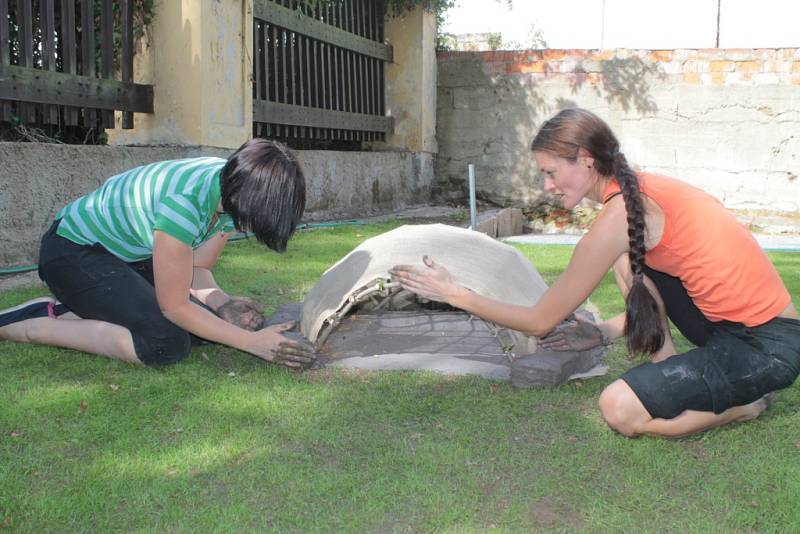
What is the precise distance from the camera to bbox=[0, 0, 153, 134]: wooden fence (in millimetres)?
5188

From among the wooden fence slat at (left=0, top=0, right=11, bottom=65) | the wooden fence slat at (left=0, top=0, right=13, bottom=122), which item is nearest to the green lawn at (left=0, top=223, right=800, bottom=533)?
the wooden fence slat at (left=0, top=0, right=13, bottom=122)

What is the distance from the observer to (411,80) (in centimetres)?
1031

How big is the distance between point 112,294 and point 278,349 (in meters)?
0.74

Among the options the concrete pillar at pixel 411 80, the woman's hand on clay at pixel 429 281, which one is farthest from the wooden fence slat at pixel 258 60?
the woman's hand on clay at pixel 429 281

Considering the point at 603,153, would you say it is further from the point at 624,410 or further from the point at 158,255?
the point at 158,255

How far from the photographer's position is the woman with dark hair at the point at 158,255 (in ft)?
9.61

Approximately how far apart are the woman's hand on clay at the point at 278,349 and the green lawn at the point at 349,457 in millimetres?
82

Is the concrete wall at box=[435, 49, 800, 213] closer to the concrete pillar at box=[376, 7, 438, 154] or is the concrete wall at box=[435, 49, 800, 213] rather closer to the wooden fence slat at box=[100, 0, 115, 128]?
the concrete pillar at box=[376, 7, 438, 154]

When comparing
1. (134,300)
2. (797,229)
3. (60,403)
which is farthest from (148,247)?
(797,229)

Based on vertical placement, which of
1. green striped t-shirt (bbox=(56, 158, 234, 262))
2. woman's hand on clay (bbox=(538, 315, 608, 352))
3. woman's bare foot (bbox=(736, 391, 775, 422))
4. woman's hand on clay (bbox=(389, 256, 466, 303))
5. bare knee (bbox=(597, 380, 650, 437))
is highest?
green striped t-shirt (bbox=(56, 158, 234, 262))

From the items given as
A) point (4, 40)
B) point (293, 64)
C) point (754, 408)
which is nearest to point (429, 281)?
point (754, 408)

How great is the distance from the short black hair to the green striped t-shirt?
0.17 metres

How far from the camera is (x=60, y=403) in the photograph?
2.83m

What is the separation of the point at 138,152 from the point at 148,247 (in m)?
2.74
